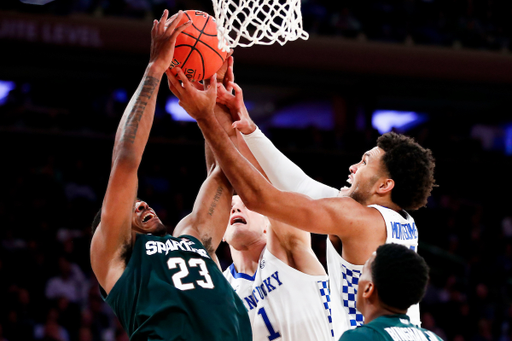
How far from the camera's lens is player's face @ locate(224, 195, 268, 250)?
3953mm

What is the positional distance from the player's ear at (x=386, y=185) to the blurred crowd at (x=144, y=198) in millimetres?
5477

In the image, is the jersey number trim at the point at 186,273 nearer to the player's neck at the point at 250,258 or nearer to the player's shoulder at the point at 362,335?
the player's shoulder at the point at 362,335

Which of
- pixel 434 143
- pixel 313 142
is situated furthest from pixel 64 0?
pixel 434 143

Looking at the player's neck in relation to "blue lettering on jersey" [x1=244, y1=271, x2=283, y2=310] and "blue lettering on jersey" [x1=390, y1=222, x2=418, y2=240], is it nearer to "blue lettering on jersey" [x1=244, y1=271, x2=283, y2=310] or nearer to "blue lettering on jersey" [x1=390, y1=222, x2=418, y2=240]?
"blue lettering on jersey" [x1=244, y1=271, x2=283, y2=310]

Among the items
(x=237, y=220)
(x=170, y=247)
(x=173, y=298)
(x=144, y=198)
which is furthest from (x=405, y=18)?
(x=173, y=298)

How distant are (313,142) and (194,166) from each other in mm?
2722

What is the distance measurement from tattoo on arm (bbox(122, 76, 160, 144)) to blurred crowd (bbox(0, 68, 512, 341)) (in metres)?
5.40

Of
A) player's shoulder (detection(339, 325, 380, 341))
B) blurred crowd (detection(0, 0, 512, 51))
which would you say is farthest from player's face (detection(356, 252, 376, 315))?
blurred crowd (detection(0, 0, 512, 51))

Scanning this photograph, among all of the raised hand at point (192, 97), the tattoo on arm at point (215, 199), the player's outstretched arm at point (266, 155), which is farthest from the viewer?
Result: the player's outstretched arm at point (266, 155)

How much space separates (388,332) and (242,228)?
1.84 metres

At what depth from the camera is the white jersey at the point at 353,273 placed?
118 inches

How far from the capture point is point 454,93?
15500mm

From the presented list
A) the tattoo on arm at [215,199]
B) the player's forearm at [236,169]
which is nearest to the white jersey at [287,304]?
the tattoo on arm at [215,199]

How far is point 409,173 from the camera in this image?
311 centimetres
